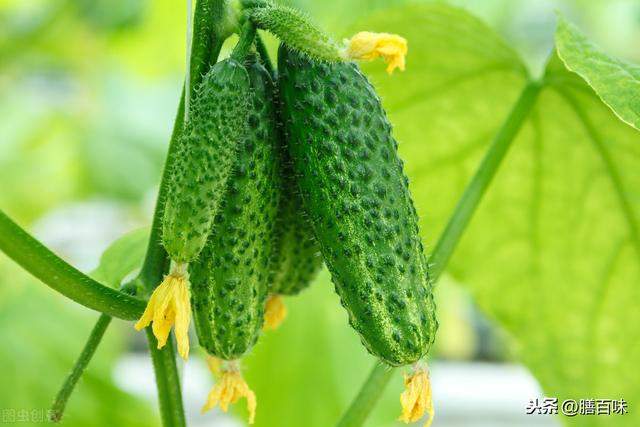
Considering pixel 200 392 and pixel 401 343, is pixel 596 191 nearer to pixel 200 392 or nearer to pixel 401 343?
pixel 401 343

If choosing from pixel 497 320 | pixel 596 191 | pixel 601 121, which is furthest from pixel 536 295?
pixel 601 121

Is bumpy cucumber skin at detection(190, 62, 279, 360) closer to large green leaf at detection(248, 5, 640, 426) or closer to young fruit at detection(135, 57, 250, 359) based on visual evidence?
young fruit at detection(135, 57, 250, 359)

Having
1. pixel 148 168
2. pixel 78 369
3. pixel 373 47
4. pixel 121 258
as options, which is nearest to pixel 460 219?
pixel 373 47

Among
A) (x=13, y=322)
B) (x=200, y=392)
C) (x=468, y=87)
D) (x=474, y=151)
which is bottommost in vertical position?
(x=200, y=392)

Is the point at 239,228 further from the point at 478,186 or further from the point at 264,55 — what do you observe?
the point at 478,186

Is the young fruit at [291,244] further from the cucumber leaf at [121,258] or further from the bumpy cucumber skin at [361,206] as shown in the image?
the cucumber leaf at [121,258]
